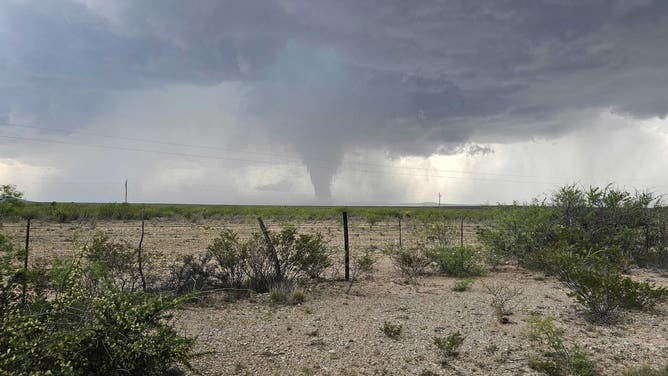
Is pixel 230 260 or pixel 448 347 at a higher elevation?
pixel 230 260

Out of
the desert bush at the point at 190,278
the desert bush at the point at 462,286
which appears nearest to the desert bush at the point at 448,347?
the desert bush at the point at 462,286

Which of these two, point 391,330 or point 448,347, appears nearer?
point 448,347

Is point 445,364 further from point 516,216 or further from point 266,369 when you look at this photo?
point 516,216

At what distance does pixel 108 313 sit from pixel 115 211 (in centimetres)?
4111

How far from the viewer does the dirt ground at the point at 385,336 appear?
6.01 m

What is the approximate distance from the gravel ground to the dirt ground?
16 mm

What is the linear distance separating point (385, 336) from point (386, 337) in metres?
0.04

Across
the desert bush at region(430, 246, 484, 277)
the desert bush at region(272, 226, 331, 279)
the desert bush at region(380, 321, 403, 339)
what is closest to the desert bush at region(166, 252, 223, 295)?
the desert bush at region(272, 226, 331, 279)

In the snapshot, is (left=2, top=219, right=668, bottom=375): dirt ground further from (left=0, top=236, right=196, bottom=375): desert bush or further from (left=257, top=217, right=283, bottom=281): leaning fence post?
(left=0, top=236, right=196, bottom=375): desert bush

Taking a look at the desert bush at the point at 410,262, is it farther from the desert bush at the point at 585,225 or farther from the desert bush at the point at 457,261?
the desert bush at the point at 585,225

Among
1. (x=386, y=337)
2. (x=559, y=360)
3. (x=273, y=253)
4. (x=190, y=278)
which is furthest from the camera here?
(x=273, y=253)

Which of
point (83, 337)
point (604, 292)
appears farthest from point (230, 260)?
point (604, 292)

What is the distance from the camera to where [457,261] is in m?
13.3

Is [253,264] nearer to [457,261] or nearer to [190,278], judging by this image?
[190,278]
